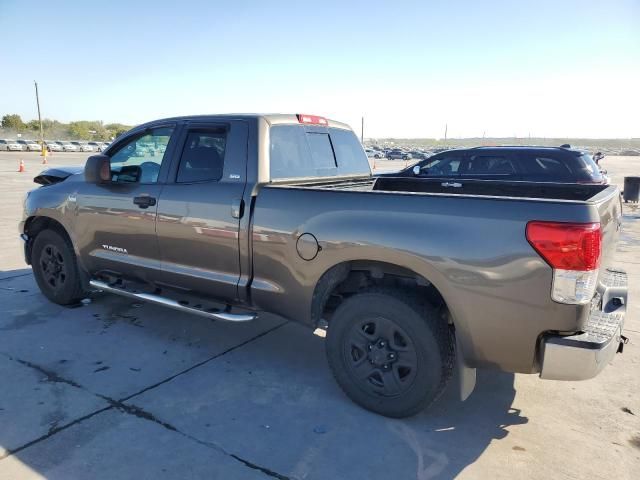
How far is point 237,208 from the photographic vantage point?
12.1ft

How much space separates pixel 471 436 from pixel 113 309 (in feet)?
12.5

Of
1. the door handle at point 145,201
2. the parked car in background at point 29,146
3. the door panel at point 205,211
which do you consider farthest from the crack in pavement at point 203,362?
the parked car in background at point 29,146

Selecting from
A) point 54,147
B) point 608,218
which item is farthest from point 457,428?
point 54,147

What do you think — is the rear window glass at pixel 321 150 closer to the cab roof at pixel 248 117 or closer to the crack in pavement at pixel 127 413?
the cab roof at pixel 248 117

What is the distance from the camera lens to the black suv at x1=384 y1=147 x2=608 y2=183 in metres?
8.57

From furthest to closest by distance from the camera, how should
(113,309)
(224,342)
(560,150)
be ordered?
(560,150), (113,309), (224,342)

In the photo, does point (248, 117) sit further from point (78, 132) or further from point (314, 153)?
point (78, 132)

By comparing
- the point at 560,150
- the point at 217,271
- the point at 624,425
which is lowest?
the point at 624,425

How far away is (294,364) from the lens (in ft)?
13.2

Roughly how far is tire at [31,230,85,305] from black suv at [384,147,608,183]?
525cm

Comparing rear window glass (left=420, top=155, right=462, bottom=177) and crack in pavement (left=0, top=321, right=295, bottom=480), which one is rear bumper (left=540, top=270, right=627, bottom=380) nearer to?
crack in pavement (left=0, top=321, right=295, bottom=480)

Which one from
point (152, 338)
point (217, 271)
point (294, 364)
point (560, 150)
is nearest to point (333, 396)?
point (294, 364)

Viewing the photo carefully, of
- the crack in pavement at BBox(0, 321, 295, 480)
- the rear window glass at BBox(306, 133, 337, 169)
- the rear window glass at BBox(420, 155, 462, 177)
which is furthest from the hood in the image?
the rear window glass at BBox(420, 155, 462, 177)

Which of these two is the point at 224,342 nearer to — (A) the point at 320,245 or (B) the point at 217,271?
(B) the point at 217,271
